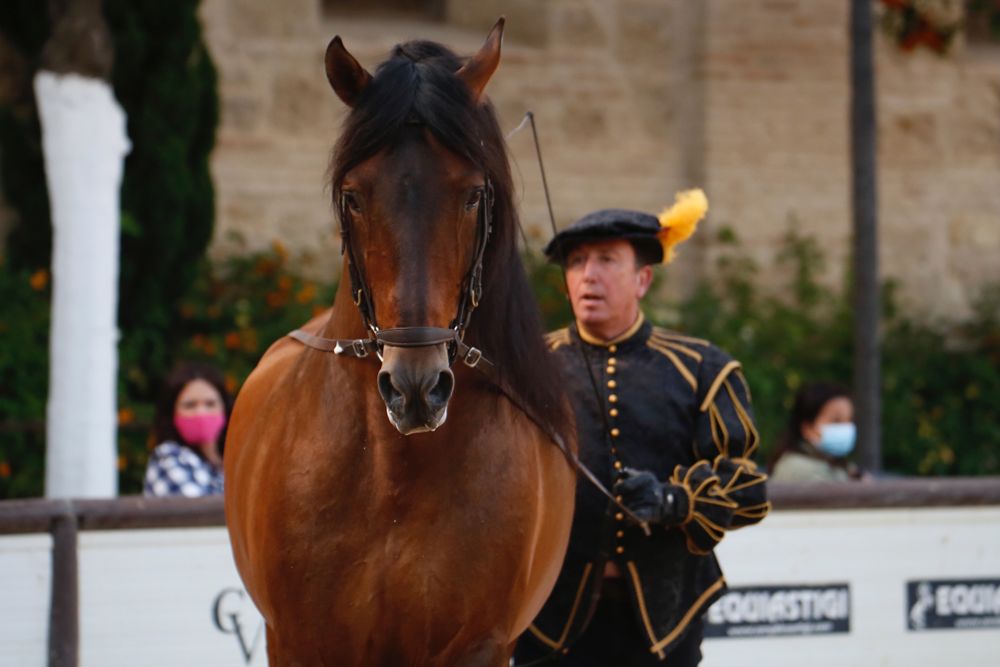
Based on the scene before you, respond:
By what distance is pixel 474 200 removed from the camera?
12.1 feet

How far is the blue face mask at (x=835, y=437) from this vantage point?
7.99 m

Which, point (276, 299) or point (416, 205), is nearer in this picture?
point (416, 205)

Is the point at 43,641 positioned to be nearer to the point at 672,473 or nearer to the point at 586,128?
the point at 672,473

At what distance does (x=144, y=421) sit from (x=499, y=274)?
578cm

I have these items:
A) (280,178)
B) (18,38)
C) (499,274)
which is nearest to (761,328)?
(280,178)

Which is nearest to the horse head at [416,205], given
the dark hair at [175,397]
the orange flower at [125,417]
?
the dark hair at [175,397]

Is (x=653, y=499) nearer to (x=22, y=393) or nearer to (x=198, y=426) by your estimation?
(x=198, y=426)

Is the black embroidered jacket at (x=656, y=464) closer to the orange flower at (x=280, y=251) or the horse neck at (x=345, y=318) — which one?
the horse neck at (x=345, y=318)

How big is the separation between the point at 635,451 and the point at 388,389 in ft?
5.22

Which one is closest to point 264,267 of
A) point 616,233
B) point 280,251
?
point 280,251

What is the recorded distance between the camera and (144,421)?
30.9 ft

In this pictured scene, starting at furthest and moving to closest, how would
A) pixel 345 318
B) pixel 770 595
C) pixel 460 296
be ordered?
pixel 770 595 → pixel 345 318 → pixel 460 296

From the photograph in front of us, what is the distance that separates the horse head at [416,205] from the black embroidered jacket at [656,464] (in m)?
1.17

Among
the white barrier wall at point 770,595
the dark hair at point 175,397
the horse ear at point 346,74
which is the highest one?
the horse ear at point 346,74
